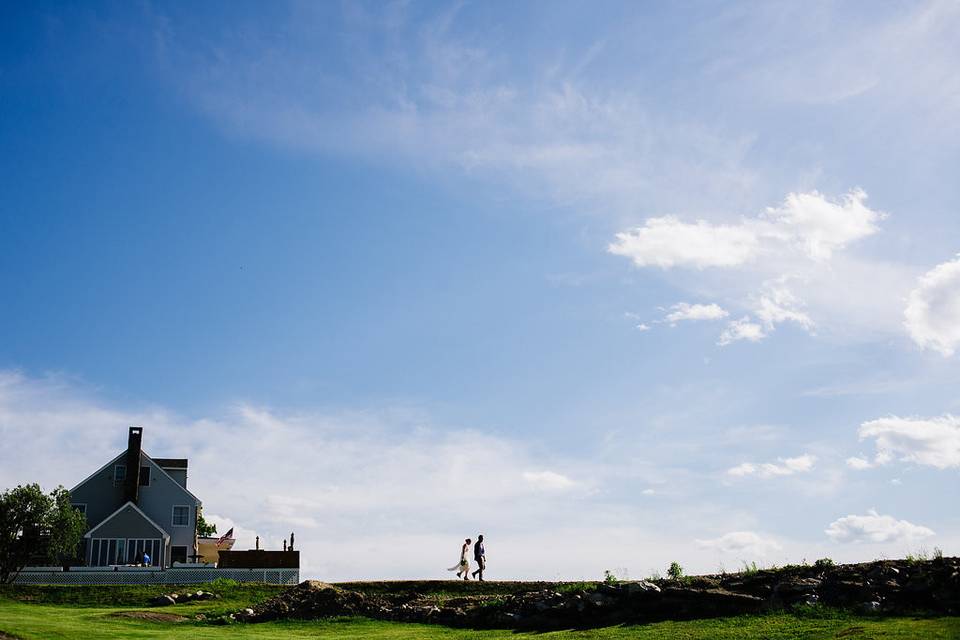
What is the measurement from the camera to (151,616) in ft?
93.0

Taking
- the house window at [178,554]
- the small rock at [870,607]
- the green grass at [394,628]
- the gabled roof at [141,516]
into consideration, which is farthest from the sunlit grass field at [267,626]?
the house window at [178,554]

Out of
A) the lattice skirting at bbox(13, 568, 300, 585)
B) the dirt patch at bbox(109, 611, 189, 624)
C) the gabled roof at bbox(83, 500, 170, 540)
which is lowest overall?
the dirt patch at bbox(109, 611, 189, 624)

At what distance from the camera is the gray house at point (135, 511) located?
57163 millimetres

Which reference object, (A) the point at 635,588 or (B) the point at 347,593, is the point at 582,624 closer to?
(A) the point at 635,588

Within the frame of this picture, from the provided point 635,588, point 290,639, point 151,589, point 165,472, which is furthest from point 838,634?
point 165,472

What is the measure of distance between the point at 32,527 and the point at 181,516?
1806 cm

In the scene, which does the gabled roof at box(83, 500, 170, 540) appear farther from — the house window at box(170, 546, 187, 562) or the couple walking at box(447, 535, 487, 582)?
the couple walking at box(447, 535, 487, 582)

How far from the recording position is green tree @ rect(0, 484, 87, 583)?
138 feet

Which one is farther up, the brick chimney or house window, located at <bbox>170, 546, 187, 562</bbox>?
the brick chimney

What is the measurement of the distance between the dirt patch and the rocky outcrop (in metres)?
1.95

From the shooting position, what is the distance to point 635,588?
24078 mm

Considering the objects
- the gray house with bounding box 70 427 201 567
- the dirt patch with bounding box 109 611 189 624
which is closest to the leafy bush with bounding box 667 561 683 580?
the dirt patch with bounding box 109 611 189 624

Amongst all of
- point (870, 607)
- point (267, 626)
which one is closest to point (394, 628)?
point (267, 626)

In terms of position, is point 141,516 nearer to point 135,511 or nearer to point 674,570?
point 135,511
